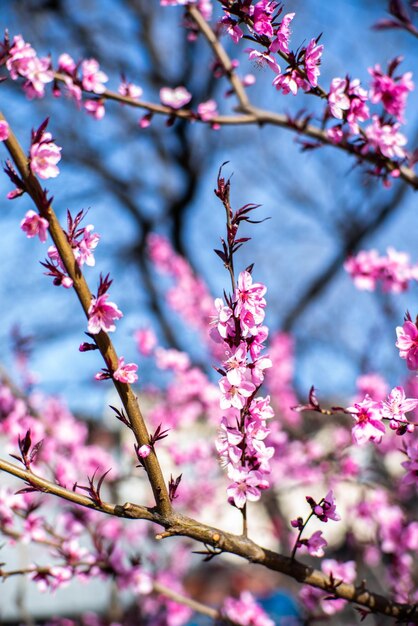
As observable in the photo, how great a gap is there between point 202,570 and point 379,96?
12.8m

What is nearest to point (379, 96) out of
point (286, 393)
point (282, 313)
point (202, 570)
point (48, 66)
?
point (48, 66)

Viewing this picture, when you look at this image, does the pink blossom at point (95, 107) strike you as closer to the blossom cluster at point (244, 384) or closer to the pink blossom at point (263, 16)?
the pink blossom at point (263, 16)

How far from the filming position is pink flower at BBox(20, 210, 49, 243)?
1.51m

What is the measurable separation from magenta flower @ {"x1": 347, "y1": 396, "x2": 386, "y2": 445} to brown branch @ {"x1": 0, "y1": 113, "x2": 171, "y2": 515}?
1.69 ft

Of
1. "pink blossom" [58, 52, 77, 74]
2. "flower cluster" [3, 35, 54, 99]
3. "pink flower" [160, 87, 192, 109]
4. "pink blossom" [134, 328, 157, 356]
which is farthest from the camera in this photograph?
"pink blossom" [134, 328, 157, 356]

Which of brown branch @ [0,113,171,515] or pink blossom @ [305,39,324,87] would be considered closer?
brown branch @ [0,113,171,515]

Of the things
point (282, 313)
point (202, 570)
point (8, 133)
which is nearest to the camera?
point (8, 133)

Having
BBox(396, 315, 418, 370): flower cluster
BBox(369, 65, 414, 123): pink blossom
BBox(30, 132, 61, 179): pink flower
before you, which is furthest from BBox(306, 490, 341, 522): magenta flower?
BBox(369, 65, 414, 123): pink blossom

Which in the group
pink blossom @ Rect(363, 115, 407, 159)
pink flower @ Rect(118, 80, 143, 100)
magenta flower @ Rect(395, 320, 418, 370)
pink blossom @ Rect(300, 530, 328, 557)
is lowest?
pink blossom @ Rect(300, 530, 328, 557)

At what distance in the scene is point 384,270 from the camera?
298 cm

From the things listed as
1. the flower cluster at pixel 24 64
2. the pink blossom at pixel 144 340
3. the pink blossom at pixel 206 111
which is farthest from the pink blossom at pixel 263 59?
the pink blossom at pixel 144 340

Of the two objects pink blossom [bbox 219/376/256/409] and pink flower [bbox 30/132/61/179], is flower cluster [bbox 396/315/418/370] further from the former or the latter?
pink flower [bbox 30/132/61/179]

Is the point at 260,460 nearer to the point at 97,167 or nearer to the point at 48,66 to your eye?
the point at 48,66

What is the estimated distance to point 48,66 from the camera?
7.83 feet
